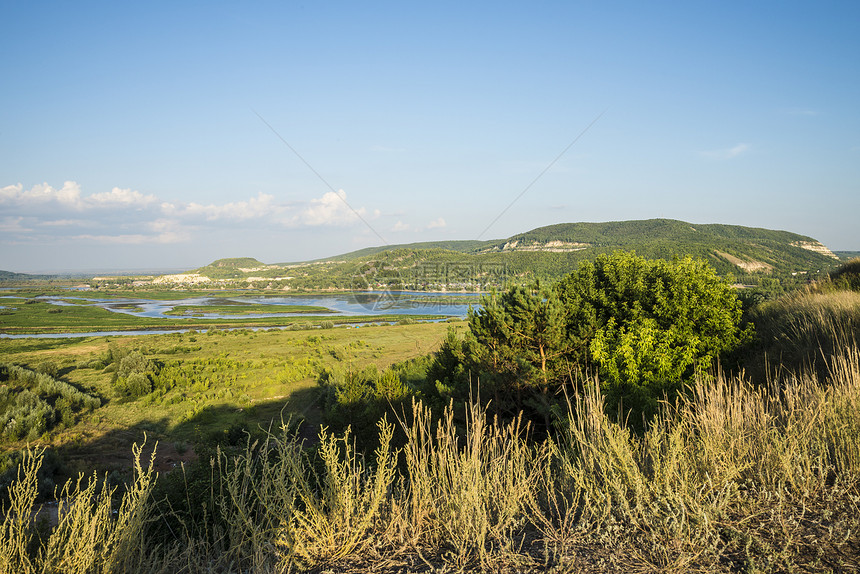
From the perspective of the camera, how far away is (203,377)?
28.9m

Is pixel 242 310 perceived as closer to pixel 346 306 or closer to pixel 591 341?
pixel 346 306

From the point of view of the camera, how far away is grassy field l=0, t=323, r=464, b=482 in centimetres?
1726

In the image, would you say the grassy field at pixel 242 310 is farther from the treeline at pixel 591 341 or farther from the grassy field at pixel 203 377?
the treeline at pixel 591 341

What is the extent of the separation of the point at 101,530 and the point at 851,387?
6548 mm

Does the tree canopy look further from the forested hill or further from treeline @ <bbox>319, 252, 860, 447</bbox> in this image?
the forested hill

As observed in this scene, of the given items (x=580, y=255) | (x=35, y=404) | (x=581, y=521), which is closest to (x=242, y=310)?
(x=35, y=404)

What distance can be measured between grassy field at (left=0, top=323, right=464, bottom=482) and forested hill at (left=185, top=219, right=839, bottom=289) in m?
12.1

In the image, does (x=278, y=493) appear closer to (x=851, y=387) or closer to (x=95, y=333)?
(x=851, y=387)

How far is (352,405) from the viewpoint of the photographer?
13531 millimetres

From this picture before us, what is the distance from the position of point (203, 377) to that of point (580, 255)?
232 ft

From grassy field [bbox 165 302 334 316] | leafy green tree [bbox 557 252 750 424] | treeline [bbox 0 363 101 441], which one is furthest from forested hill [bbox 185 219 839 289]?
treeline [bbox 0 363 101 441]

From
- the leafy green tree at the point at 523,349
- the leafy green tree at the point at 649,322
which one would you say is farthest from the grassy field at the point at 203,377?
the leafy green tree at the point at 649,322

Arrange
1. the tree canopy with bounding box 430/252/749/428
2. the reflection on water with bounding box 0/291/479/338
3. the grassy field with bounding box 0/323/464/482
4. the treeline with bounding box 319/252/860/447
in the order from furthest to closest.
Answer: the reflection on water with bounding box 0/291/479/338 < the grassy field with bounding box 0/323/464/482 < the tree canopy with bounding box 430/252/749/428 < the treeline with bounding box 319/252/860/447

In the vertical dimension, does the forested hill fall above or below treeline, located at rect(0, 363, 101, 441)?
above
